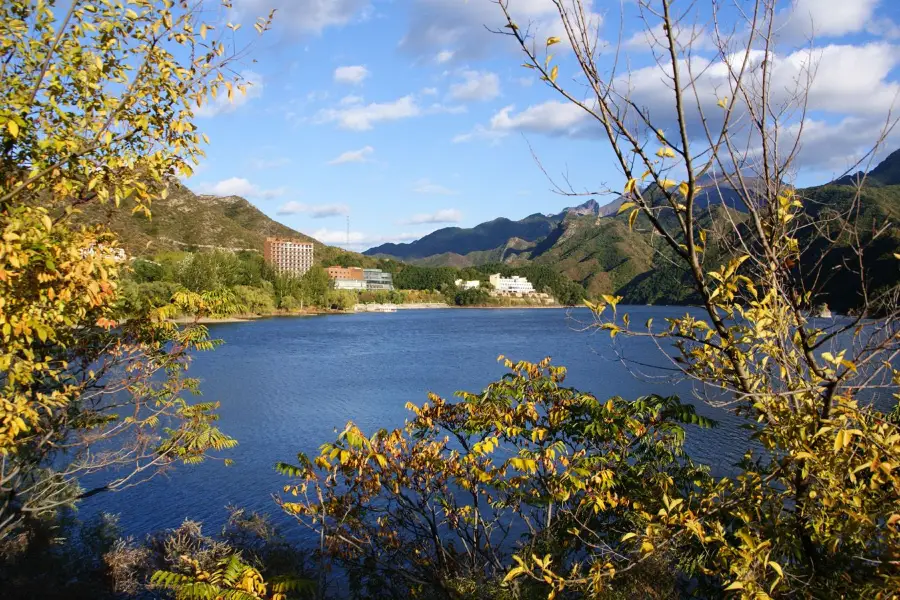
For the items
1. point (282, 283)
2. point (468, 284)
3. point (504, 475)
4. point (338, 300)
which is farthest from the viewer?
point (468, 284)

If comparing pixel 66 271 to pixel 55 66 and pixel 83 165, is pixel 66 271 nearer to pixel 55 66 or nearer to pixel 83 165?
pixel 83 165

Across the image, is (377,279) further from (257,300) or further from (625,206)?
(625,206)

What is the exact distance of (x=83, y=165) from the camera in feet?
14.0

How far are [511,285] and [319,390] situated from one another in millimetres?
151318

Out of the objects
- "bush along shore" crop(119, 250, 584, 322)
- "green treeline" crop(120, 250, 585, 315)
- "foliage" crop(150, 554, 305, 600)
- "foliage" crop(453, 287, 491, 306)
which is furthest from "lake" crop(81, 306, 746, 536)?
"foliage" crop(453, 287, 491, 306)

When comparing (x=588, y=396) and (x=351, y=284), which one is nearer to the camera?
(x=588, y=396)

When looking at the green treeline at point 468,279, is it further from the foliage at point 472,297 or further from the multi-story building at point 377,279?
the multi-story building at point 377,279

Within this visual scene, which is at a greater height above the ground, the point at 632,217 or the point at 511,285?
the point at 632,217

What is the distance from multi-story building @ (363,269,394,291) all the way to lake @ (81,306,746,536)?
100718 millimetres

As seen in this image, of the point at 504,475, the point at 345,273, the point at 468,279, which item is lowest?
the point at 504,475

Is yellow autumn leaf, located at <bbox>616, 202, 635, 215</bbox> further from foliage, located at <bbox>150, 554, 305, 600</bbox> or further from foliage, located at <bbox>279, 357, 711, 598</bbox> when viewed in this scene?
foliage, located at <bbox>150, 554, 305, 600</bbox>

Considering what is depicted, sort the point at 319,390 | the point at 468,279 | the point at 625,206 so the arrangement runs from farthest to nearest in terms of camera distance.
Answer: the point at 468,279
the point at 319,390
the point at 625,206

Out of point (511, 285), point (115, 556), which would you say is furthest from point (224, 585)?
point (511, 285)

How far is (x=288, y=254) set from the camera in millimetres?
161250
